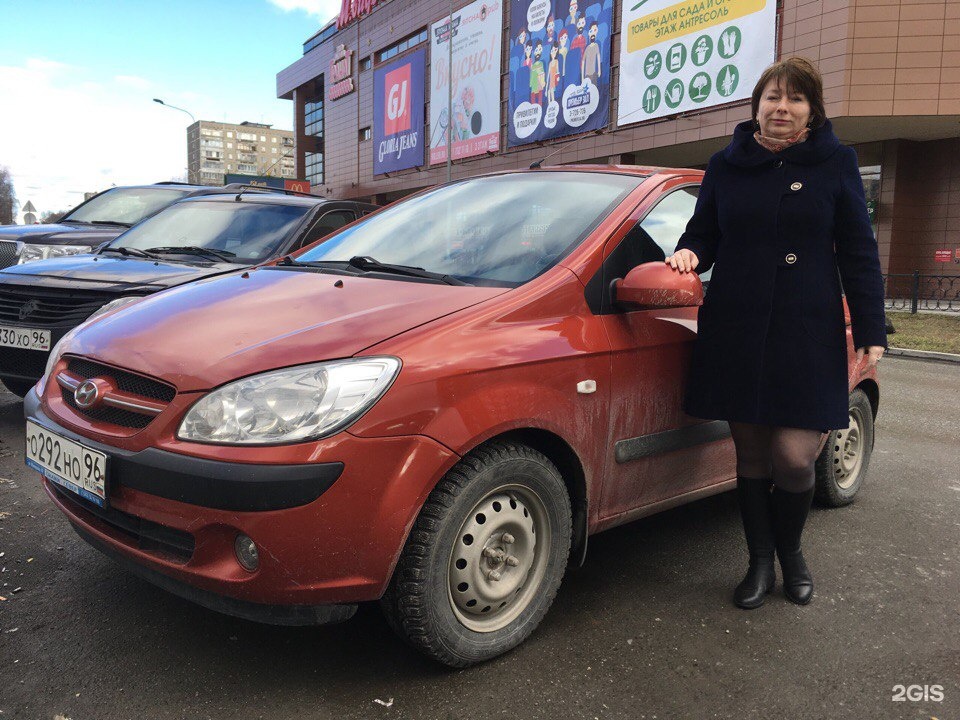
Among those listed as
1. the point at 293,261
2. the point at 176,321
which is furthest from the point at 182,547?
the point at 293,261

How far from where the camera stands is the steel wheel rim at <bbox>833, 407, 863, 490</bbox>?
3.70 metres

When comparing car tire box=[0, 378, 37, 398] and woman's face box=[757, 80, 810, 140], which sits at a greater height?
woman's face box=[757, 80, 810, 140]

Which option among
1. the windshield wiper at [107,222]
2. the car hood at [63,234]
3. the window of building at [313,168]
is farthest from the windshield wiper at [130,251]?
the window of building at [313,168]

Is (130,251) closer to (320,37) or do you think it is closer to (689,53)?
(689,53)

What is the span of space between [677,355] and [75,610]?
→ 86.8 inches

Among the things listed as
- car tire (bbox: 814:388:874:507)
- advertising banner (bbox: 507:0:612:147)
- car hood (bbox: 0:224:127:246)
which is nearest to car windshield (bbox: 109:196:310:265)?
car hood (bbox: 0:224:127:246)

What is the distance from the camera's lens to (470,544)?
2.17 m

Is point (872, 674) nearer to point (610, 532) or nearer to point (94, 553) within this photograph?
point (610, 532)

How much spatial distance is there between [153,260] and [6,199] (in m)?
103

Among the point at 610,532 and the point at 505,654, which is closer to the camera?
the point at 505,654

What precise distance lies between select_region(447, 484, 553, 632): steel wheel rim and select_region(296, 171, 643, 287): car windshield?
0.69 meters

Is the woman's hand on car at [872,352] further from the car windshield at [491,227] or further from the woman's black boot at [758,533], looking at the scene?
the car windshield at [491,227]

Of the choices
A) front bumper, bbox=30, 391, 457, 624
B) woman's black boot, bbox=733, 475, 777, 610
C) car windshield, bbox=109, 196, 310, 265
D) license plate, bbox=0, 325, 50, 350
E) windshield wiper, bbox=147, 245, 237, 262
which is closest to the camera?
front bumper, bbox=30, 391, 457, 624

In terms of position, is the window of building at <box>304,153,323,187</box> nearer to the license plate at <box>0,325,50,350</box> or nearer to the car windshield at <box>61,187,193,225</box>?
the car windshield at <box>61,187,193,225</box>
